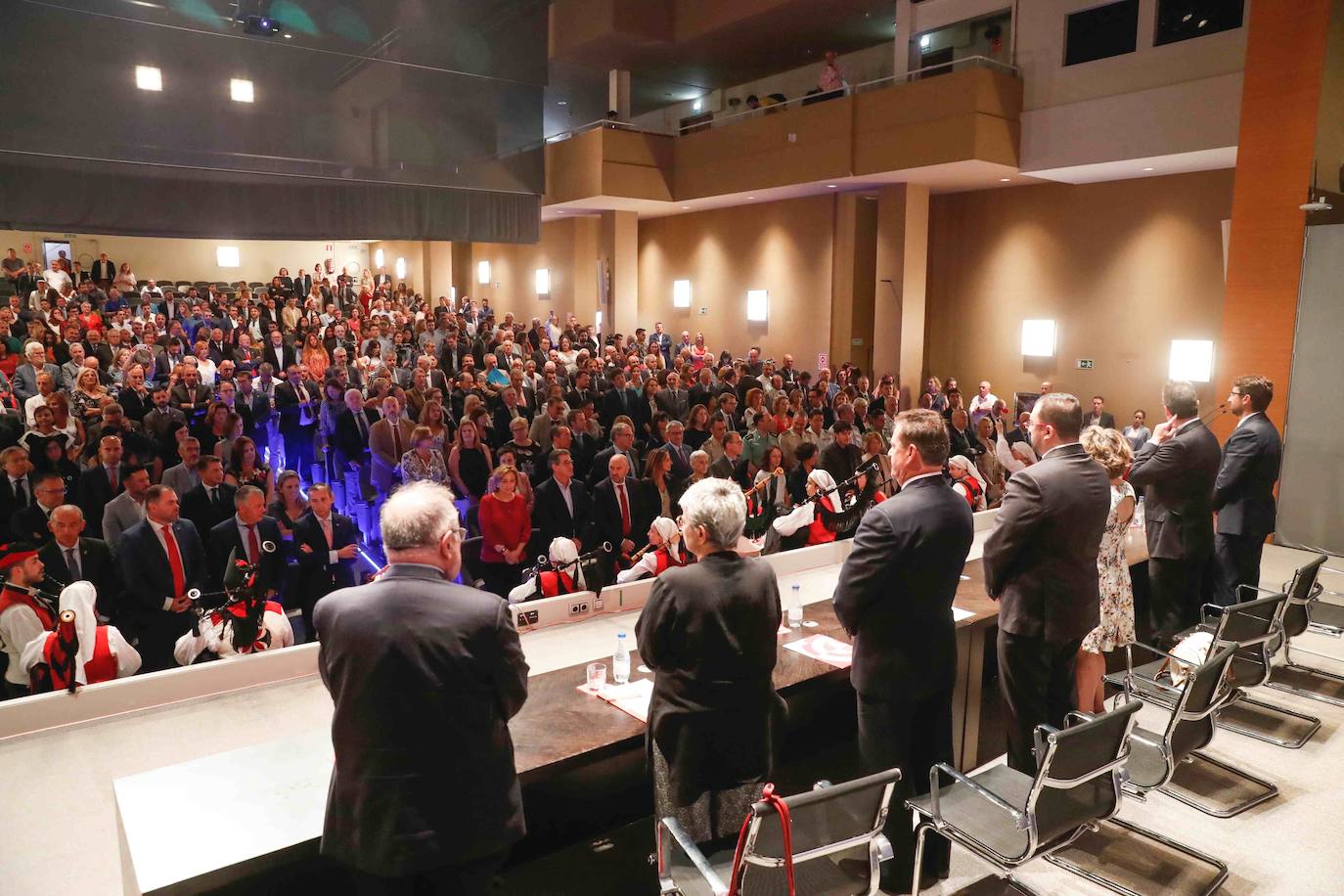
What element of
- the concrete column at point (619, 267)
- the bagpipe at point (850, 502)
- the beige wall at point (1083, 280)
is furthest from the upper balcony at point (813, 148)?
the bagpipe at point (850, 502)

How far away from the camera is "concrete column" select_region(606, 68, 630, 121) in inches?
614

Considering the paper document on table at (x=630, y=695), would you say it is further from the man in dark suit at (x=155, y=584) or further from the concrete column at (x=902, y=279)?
the concrete column at (x=902, y=279)

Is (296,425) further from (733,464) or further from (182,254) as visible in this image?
(182,254)

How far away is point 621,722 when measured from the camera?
283cm

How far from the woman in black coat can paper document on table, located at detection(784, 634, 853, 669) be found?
97 centimetres

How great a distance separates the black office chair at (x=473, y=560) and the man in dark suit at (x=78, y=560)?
1776mm

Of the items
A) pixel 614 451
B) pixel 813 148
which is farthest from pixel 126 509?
pixel 813 148

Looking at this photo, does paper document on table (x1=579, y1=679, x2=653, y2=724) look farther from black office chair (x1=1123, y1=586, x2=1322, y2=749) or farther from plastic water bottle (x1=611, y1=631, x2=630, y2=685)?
black office chair (x1=1123, y1=586, x2=1322, y2=749)

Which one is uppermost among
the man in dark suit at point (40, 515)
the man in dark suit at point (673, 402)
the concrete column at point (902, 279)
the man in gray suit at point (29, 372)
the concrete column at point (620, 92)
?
the concrete column at point (620, 92)

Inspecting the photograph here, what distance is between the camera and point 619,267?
53.1 feet

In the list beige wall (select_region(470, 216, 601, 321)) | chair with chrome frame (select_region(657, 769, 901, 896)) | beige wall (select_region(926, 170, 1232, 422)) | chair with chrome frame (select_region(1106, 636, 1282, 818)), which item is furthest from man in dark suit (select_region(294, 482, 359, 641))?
beige wall (select_region(470, 216, 601, 321))

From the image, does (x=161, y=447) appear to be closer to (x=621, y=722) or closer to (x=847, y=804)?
(x=621, y=722)

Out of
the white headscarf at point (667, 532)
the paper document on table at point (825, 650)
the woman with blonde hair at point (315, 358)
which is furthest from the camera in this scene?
the woman with blonde hair at point (315, 358)

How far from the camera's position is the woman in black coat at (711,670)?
2.27 meters
